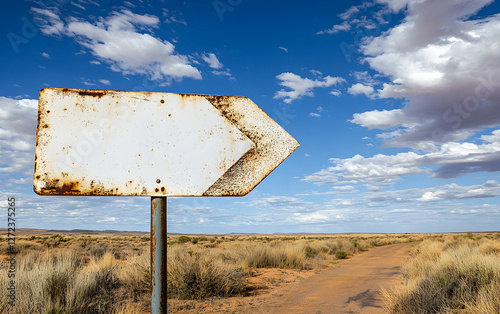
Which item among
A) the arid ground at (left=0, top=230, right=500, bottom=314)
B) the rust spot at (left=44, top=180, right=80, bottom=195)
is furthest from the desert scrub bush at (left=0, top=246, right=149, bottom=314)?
the rust spot at (left=44, top=180, right=80, bottom=195)

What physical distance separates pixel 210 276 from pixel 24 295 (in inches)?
170

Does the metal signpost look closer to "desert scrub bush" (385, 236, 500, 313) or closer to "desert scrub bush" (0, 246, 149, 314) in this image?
"desert scrub bush" (0, 246, 149, 314)

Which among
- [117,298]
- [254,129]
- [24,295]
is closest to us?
[254,129]

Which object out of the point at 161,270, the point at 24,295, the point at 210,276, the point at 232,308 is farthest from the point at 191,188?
the point at 210,276

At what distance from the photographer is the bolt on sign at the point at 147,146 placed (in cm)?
178

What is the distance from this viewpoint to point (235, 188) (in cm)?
193

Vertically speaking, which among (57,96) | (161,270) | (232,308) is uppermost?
(57,96)

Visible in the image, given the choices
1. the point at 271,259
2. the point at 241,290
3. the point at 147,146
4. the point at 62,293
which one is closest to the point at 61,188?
the point at 147,146

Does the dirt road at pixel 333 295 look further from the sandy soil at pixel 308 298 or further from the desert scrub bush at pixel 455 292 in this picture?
the desert scrub bush at pixel 455 292

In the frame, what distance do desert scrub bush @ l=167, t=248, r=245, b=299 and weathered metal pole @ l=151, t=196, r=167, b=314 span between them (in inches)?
271

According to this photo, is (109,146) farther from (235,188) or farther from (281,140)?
(281,140)

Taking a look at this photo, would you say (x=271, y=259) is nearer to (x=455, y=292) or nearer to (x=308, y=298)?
(x=308, y=298)

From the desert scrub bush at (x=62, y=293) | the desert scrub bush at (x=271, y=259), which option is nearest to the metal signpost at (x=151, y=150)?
the desert scrub bush at (x=62, y=293)

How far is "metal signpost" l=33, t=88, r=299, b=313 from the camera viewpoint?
1777mm
